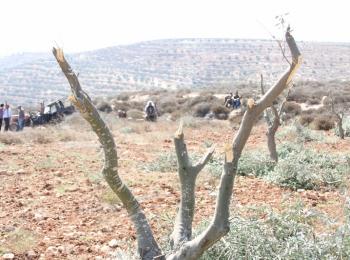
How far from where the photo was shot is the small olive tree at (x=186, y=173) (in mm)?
3383

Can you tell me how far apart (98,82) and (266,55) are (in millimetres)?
24196

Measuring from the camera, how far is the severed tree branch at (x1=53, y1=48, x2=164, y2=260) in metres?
3.42

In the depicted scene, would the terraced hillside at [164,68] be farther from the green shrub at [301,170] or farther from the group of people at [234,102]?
the green shrub at [301,170]

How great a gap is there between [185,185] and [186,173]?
8cm

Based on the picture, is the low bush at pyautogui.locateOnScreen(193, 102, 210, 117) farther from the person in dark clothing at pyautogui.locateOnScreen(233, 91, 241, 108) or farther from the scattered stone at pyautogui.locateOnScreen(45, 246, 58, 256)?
the scattered stone at pyautogui.locateOnScreen(45, 246, 58, 256)

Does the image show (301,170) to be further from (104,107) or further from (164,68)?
(164,68)

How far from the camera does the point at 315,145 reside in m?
14.0

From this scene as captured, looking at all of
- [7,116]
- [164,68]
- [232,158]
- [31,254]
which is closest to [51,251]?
[31,254]

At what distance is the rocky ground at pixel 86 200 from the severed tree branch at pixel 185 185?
0.53 meters

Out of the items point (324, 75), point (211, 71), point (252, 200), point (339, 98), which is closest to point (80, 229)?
point (252, 200)

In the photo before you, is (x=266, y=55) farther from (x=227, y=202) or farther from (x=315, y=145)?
(x=227, y=202)

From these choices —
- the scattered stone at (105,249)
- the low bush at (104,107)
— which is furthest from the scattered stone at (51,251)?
the low bush at (104,107)

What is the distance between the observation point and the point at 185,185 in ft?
12.5

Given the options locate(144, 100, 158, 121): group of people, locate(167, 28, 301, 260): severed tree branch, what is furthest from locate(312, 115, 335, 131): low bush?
locate(167, 28, 301, 260): severed tree branch
